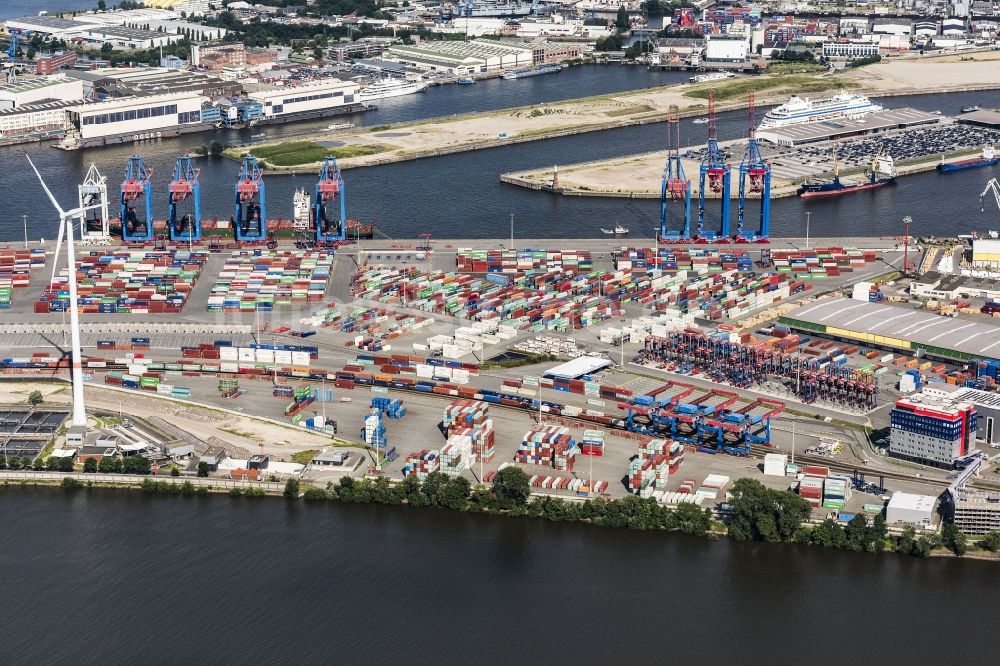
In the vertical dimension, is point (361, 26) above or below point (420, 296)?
above

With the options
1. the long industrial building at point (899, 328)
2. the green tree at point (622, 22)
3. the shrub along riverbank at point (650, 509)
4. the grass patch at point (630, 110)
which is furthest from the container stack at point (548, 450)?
the green tree at point (622, 22)

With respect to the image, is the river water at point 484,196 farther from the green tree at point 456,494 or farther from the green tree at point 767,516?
the green tree at point 767,516

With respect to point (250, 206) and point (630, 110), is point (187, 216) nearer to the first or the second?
point (250, 206)

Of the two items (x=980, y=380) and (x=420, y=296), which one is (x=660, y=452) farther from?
(x=420, y=296)

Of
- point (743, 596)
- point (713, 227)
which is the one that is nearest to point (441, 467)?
point (743, 596)

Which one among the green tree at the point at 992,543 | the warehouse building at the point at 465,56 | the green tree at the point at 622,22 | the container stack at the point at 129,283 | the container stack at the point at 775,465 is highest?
the green tree at the point at 622,22

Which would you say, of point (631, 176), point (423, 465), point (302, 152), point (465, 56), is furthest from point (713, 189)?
point (465, 56)
